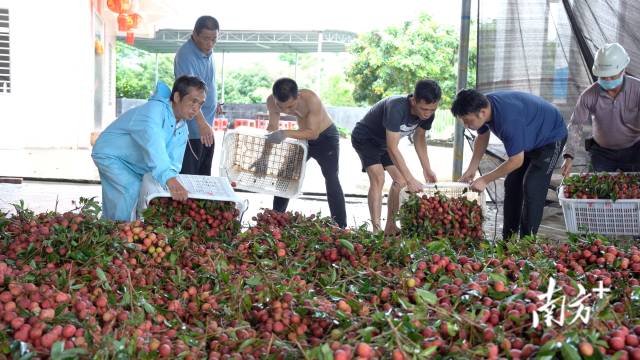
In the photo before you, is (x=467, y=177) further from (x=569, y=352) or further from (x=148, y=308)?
(x=569, y=352)

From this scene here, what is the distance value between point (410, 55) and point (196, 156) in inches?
692

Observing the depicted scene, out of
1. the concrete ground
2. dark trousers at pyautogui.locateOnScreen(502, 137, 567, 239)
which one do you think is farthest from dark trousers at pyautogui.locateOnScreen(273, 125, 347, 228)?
dark trousers at pyautogui.locateOnScreen(502, 137, 567, 239)

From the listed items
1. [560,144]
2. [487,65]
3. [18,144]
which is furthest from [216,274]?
[18,144]

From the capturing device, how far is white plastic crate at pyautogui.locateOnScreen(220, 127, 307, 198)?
4.40 metres

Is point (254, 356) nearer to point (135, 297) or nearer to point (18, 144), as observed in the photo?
point (135, 297)

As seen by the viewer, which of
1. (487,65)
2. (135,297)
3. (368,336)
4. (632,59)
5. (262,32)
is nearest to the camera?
(368,336)

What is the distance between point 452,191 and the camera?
12.4ft

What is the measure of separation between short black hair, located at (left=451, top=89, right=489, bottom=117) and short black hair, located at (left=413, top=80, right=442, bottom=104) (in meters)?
0.17

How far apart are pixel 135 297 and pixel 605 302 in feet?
3.47

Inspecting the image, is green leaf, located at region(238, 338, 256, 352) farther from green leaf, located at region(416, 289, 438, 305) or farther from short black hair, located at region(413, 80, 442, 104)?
short black hair, located at region(413, 80, 442, 104)

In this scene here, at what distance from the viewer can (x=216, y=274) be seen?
6.55ft

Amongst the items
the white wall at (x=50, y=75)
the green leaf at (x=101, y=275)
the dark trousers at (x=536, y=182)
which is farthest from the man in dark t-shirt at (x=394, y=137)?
the white wall at (x=50, y=75)

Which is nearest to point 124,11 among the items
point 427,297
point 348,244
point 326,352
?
point 348,244

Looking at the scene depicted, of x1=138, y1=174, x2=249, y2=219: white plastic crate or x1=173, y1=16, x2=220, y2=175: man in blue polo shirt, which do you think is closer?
x1=138, y1=174, x2=249, y2=219: white plastic crate
